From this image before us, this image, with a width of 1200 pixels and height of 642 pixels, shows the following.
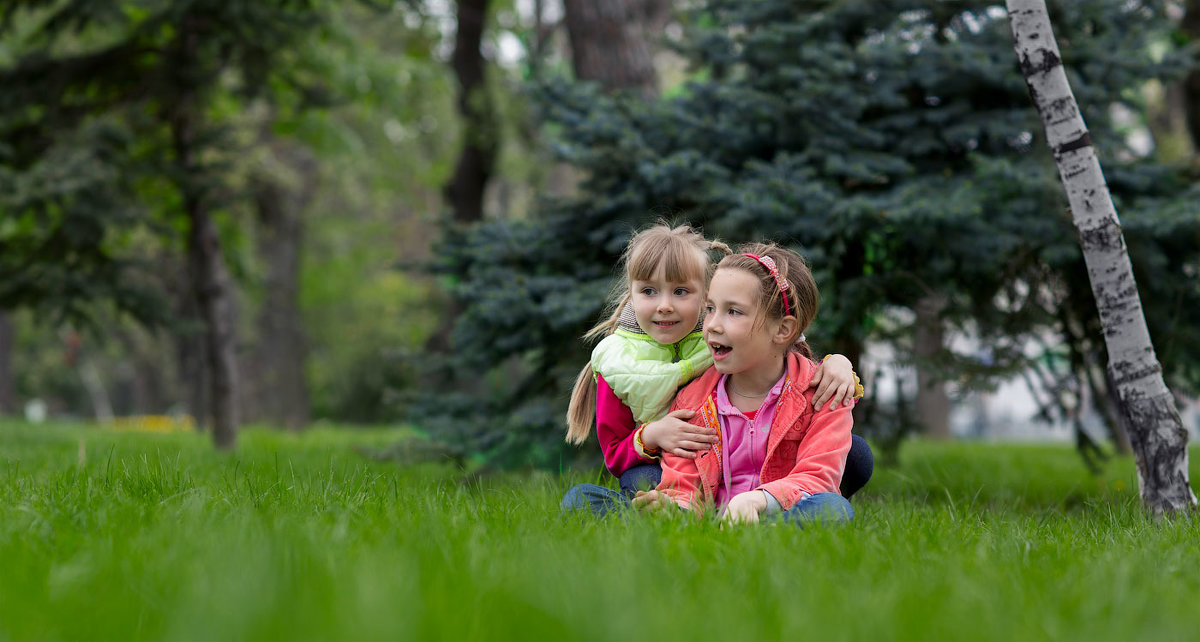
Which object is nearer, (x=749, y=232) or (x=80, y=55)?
(x=749, y=232)

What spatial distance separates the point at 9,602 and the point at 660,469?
2244 millimetres

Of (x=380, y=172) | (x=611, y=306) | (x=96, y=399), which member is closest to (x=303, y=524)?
(x=611, y=306)

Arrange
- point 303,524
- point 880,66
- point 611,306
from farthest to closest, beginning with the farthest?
1. point 880,66
2. point 611,306
3. point 303,524

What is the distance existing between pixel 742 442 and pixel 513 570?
1.44 m

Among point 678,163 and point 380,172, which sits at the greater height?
point 380,172

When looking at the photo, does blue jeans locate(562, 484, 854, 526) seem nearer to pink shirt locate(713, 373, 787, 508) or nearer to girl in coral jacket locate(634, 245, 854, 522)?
girl in coral jacket locate(634, 245, 854, 522)

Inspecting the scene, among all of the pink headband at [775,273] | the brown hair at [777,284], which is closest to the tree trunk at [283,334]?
the brown hair at [777,284]

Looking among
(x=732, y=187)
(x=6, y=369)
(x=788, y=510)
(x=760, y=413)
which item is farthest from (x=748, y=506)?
(x=6, y=369)

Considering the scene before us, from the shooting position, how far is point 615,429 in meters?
3.68

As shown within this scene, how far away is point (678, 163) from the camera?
5.14 metres

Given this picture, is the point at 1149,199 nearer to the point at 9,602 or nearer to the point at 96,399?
the point at 9,602

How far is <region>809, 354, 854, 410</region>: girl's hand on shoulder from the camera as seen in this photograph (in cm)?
331

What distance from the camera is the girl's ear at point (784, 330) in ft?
11.1

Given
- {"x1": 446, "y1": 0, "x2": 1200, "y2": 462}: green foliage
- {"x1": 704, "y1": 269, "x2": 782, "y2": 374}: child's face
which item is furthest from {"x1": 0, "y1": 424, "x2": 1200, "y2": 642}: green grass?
{"x1": 446, "y1": 0, "x2": 1200, "y2": 462}: green foliage
